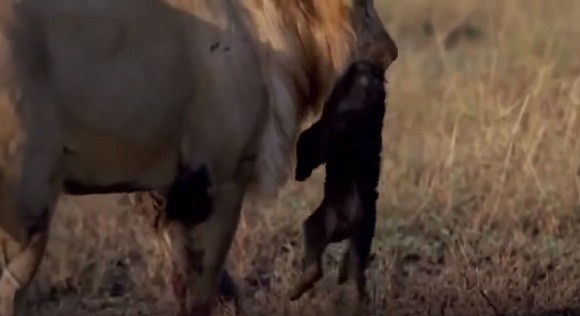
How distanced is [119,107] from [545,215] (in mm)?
2259

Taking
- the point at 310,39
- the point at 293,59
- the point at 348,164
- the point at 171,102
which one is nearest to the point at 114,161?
the point at 171,102

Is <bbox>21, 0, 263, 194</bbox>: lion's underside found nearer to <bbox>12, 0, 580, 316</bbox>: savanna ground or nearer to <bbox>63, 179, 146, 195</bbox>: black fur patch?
<bbox>63, 179, 146, 195</bbox>: black fur patch

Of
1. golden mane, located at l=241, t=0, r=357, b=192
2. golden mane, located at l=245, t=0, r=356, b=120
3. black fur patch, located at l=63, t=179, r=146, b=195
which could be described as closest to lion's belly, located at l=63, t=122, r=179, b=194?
black fur patch, located at l=63, t=179, r=146, b=195

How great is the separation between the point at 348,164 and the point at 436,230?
1008 millimetres

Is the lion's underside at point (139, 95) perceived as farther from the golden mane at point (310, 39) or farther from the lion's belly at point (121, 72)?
the golden mane at point (310, 39)

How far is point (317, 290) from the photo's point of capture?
4.96 metres

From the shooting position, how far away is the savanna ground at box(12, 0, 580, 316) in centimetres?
493

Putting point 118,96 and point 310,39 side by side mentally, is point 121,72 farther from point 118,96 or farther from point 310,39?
point 310,39

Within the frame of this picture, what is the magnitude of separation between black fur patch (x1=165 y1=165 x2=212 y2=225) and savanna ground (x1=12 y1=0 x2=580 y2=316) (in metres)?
0.76

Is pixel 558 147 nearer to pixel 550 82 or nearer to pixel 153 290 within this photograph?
pixel 550 82

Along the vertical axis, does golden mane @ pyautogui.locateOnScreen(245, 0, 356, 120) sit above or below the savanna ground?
above

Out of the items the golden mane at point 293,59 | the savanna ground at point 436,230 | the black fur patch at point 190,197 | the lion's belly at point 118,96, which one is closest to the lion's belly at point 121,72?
the lion's belly at point 118,96

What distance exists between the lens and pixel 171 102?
3977 mm

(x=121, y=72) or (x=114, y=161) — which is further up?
(x=121, y=72)
